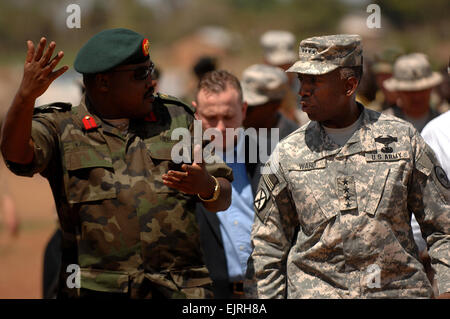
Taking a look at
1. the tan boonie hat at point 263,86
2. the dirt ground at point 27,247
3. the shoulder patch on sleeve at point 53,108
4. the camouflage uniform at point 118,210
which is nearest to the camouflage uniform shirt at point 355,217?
the camouflage uniform at point 118,210

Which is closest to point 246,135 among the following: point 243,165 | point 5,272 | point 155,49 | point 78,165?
point 243,165

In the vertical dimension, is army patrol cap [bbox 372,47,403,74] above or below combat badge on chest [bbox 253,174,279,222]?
above

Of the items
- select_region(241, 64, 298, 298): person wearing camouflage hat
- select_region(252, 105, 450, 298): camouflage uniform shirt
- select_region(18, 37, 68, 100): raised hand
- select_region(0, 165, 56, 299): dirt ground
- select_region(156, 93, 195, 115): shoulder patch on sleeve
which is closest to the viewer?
select_region(18, 37, 68, 100): raised hand

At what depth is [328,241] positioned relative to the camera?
4242 mm

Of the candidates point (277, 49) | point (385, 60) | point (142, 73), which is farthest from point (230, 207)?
point (385, 60)

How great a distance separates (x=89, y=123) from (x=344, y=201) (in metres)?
1.39

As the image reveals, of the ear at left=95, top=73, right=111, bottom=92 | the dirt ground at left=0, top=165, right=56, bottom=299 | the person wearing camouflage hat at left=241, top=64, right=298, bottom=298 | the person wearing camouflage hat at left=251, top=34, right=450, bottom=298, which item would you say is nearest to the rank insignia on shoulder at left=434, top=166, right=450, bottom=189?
the person wearing camouflage hat at left=251, top=34, right=450, bottom=298

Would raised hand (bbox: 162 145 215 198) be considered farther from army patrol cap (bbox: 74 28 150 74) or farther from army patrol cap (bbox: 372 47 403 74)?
army patrol cap (bbox: 372 47 403 74)

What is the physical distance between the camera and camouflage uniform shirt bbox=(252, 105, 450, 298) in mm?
4219

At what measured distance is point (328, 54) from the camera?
4402 mm

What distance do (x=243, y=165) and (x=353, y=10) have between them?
40.5 m

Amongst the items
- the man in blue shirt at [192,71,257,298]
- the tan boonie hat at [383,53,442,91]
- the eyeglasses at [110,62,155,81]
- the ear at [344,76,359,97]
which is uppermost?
the tan boonie hat at [383,53,442,91]

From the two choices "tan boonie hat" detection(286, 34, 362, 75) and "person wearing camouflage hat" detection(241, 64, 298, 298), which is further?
"person wearing camouflage hat" detection(241, 64, 298, 298)

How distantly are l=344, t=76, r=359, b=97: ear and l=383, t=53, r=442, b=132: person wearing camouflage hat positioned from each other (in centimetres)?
361
